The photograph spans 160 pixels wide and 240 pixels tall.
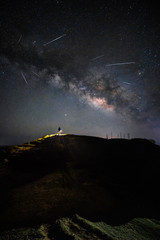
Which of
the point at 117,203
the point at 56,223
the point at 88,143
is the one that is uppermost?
the point at 88,143

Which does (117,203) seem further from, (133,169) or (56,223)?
(133,169)

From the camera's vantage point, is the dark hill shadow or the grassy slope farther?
the dark hill shadow

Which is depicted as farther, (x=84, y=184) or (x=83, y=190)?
(x=84, y=184)

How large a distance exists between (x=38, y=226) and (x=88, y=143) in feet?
45.2

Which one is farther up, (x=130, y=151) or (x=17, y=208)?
(x=130, y=151)

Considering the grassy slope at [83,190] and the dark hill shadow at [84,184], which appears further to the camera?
the dark hill shadow at [84,184]

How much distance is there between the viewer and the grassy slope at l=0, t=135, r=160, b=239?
4.11m


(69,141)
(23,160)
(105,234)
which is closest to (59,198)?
(105,234)

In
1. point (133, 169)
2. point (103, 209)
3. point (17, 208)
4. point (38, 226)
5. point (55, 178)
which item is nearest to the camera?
point (38, 226)

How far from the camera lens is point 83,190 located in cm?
684

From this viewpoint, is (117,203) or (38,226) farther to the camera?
(117,203)

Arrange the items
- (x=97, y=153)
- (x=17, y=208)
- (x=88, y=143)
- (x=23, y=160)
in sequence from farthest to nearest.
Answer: (x=88, y=143) < (x=97, y=153) < (x=23, y=160) < (x=17, y=208)

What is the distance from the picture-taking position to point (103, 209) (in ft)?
17.5

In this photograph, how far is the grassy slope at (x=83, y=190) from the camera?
4105mm
